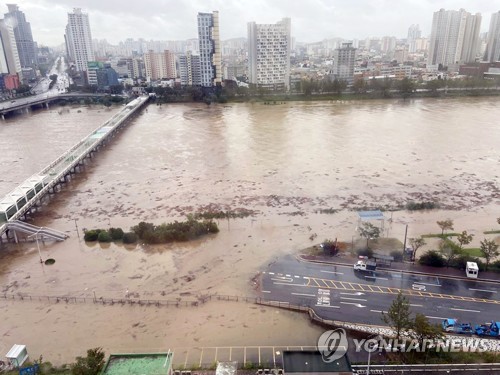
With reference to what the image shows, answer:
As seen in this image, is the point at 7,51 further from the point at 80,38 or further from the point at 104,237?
the point at 104,237

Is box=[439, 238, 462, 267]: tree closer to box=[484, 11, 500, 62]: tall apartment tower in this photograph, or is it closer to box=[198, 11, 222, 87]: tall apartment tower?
box=[198, 11, 222, 87]: tall apartment tower

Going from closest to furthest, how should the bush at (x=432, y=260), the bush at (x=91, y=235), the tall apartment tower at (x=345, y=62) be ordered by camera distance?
1. the bush at (x=432, y=260)
2. the bush at (x=91, y=235)
3. the tall apartment tower at (x=345, y=62)

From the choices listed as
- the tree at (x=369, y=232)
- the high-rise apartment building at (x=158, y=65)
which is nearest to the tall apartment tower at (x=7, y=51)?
the high-rise apartment building at (x=158, y=65)

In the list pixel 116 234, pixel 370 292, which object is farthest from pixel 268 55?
pixel 370 292

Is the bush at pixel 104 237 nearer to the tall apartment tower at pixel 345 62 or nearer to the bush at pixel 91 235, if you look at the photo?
the bush at pixel 91 235

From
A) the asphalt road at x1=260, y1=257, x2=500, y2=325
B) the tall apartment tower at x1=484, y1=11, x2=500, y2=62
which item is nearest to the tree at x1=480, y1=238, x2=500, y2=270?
the asphalt road at x1=260, y1=257, x2=500, y2=325
